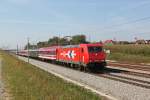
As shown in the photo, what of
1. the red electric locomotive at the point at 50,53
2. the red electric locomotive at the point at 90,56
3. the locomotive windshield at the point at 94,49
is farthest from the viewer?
the red electric locomotive at the point at 50,53

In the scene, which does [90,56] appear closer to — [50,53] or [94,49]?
[94,49]

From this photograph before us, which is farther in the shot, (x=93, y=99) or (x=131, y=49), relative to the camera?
(x=131, y=49)

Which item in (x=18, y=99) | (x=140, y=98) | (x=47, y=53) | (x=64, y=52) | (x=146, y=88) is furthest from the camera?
(x=47, y=53)

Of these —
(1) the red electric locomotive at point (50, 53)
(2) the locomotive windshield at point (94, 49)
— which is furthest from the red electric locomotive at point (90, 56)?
(1) the red electric locomotive at point (50, 53)

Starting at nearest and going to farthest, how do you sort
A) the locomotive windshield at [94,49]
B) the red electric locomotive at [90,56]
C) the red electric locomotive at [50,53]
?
1. the red electric locomotive at [90,56]
2. the locomotive windshield at [94,49]
3. the red electric locomotive at [50,53]

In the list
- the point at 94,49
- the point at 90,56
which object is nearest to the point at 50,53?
the point at 94,49

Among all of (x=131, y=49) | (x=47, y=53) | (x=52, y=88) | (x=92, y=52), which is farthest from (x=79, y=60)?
(x=131, y=49)

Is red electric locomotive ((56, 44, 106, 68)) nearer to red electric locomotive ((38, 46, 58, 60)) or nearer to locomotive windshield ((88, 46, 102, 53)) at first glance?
locomotive windshield ((88, 46, 102, 53))

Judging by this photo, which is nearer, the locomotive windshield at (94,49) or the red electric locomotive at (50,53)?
the locomotive windshield at (94,49)

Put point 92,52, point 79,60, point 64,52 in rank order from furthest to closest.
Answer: point 64,52
point 79,60
point 92,52

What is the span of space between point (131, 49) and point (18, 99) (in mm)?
60594

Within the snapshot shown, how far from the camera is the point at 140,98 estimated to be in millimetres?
15836

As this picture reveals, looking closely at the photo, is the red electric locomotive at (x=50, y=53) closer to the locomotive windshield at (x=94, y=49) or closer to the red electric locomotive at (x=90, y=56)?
the red electric locomotive at (x=90, y=56)

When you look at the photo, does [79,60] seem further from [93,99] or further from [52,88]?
[93,99]
